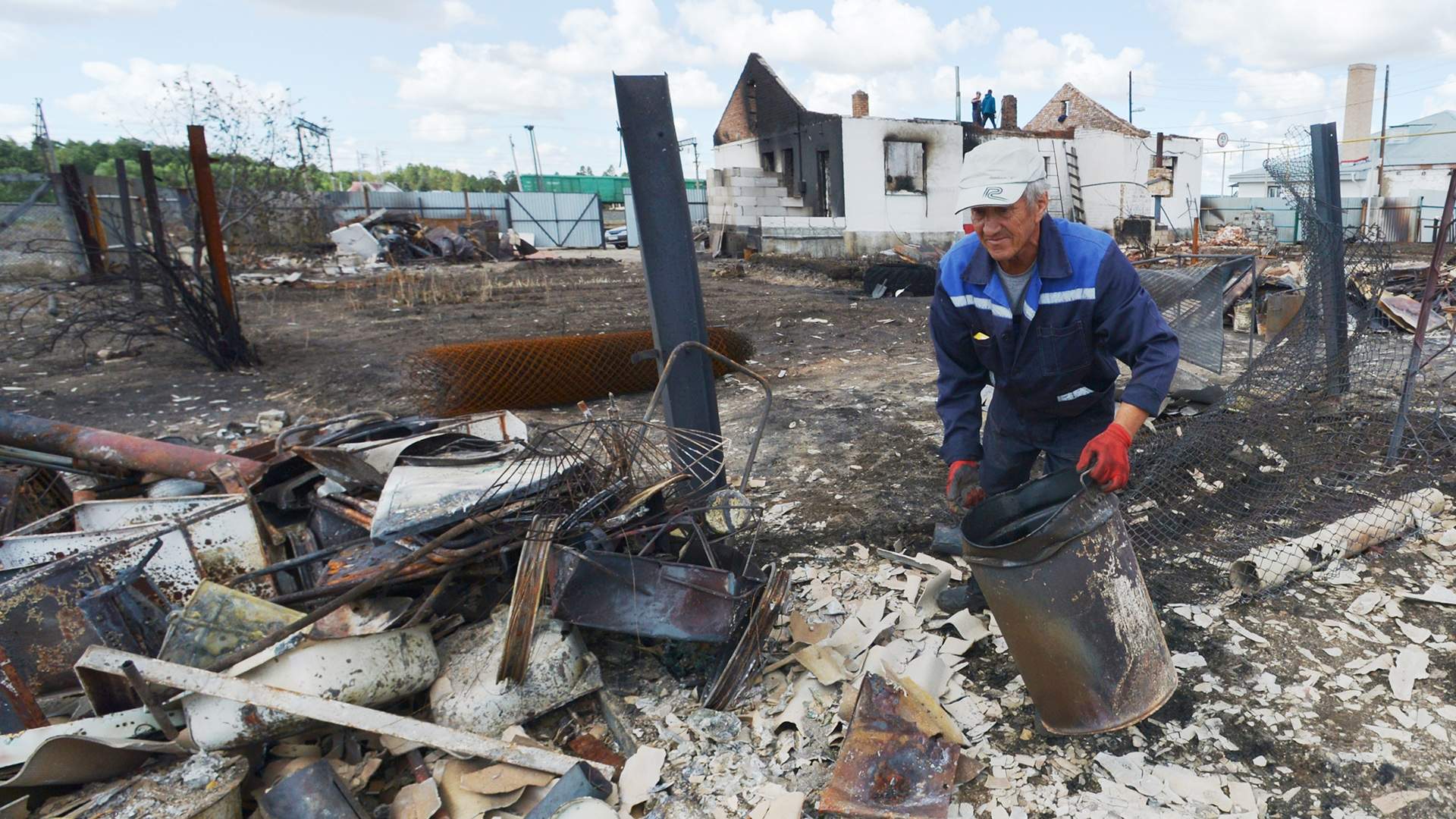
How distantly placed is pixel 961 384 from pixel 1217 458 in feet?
7.80

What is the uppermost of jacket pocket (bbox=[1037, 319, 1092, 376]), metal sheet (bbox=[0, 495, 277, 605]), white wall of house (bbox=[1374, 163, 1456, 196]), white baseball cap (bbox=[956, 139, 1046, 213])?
white wall of house (bbox=[1374, 163, 1456, 196])

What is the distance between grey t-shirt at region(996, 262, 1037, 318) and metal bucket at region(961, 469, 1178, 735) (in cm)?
65

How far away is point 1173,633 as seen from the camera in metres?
2.86

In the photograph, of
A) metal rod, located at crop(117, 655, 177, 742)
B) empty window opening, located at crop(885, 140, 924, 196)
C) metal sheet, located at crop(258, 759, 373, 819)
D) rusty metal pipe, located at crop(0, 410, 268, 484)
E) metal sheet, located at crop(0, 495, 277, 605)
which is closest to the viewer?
metal sheet, located at crop(258, 759, 373, 819)

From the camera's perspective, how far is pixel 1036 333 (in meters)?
2.54

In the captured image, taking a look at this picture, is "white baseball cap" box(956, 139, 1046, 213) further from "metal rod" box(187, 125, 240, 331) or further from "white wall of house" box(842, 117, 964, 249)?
"white wall of house" box(842, 117, 964, 249)

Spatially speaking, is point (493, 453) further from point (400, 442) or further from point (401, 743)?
point (401, 743)

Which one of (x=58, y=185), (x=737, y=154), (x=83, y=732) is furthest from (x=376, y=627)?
(x=737, y=154)

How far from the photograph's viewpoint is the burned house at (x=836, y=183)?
66.9 feet

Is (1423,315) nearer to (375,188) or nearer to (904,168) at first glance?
(904,168)

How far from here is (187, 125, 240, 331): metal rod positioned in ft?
23.6

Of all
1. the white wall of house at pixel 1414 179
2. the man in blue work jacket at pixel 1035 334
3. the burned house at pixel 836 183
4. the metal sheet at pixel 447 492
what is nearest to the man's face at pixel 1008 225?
the man in blue work jacket at pixel 1035 334

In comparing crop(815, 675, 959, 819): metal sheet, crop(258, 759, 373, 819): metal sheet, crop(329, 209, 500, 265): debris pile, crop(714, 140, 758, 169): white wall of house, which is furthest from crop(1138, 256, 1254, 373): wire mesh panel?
crop(714, 140, 758, 169): white wall of house

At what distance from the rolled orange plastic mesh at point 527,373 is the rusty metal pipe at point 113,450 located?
238 centimetres
